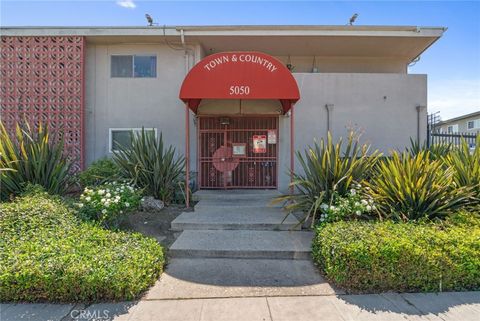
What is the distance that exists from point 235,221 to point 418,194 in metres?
3.43

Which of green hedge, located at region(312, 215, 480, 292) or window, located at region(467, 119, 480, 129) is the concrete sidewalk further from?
window, located at region(467, 119, 480, 129)

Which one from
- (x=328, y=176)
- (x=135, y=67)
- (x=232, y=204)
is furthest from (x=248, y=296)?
(x=135, y=67)

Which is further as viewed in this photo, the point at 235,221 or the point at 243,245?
the point at 235,221

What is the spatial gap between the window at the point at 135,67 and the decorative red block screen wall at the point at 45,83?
43.1 inches

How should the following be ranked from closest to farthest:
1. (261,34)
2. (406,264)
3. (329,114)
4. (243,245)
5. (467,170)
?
(406,264) < (243,245) < (467,170) < (261,34) < (329,114)

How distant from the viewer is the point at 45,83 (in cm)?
841

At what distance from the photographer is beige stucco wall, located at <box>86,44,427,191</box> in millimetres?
8656

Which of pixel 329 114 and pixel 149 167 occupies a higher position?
pixel 329 114

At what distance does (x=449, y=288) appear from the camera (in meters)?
3.56

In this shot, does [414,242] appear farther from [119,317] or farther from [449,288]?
[119,317]

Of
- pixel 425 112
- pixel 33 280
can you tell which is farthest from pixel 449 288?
pixel 425 112

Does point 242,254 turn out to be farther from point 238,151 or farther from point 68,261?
point 238,151

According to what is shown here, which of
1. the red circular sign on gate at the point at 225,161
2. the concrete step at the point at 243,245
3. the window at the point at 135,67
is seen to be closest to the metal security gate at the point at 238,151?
the red circular sign on gate at the point at 225,161

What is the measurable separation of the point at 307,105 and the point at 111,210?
6.59m
